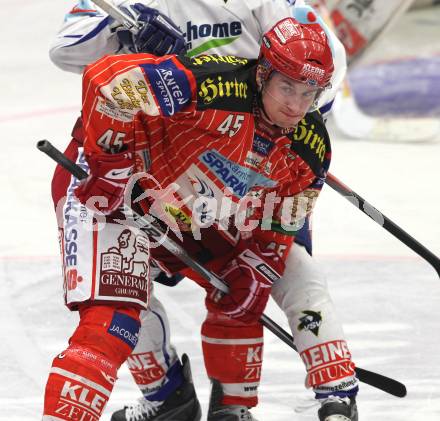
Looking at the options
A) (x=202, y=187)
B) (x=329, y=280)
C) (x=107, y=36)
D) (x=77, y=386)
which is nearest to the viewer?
(x=77, y=386)

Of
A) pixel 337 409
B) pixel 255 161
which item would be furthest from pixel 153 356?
pixel 255 161

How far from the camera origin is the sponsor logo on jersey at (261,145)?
3.54 meters

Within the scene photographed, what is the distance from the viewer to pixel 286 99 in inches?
135

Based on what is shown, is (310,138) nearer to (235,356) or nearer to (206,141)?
(206,141)

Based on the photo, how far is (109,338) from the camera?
327 cm

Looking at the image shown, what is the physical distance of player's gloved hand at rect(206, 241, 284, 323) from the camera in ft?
12.3

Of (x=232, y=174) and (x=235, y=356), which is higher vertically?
(x=232, y=174)

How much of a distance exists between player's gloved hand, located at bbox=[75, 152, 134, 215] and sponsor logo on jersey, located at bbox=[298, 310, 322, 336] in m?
0.69

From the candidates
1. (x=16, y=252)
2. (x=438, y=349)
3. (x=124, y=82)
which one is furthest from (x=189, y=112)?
(x=16, y=252)

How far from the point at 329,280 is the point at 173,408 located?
1.27m

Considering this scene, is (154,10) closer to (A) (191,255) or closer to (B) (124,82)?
(B) (124,82)

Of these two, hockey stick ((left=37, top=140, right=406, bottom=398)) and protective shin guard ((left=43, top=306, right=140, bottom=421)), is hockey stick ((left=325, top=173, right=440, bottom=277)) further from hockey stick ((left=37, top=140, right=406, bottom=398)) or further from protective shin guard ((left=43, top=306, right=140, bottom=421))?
protective shin guard ((left=43, top=306, right=140, bottom=421))

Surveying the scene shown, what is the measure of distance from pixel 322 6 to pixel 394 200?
2.01 m

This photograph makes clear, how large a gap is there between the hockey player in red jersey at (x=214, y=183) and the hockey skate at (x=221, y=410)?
0.08 m
